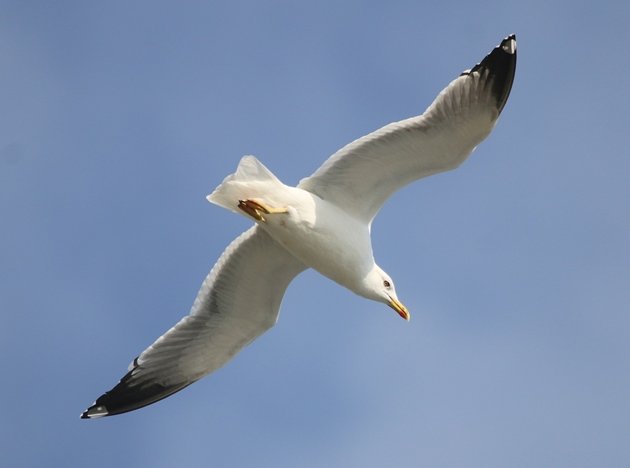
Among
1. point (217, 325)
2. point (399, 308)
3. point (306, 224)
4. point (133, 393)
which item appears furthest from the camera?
point (133, 393)

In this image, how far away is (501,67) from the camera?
30.9ft

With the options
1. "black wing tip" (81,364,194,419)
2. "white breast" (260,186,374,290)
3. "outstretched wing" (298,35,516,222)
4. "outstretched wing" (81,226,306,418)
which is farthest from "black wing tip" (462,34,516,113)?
"black wing tip" (81,364,194,419)

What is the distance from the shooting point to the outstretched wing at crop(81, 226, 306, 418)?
34.5ft

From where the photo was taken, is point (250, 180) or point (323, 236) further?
point (323, 236)

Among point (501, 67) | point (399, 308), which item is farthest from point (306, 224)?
point (501, 67)


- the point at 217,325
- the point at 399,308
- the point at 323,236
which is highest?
the point at 323,236

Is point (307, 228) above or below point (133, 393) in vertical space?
above

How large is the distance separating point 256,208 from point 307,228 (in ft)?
1.62

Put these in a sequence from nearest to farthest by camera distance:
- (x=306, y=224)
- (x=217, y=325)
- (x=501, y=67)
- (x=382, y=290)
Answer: (x=501, y=67)
(x=306, y=224)
(x=382, y=290)
(x=217, y=325)

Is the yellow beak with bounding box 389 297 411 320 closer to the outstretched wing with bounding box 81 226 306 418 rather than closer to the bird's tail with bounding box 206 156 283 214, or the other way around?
the outstretched wing with bounding box 81 226 306 418

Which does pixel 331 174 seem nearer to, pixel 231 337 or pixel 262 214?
pixel 262 214

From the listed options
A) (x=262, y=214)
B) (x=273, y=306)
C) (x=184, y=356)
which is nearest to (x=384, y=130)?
(x=262, y=214)

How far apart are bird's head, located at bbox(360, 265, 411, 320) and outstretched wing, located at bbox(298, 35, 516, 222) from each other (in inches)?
31.1

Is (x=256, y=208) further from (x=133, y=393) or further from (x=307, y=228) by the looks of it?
(x=133, y=393)
